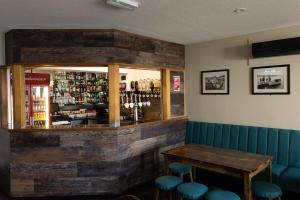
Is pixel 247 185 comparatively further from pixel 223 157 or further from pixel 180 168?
pixel 180 168

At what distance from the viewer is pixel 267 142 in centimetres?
350

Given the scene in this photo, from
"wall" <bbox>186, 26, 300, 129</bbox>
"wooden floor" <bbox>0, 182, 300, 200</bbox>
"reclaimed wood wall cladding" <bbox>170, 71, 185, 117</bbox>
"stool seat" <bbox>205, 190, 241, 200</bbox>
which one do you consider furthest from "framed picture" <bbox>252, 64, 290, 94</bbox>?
"stool seat" <bbox>205, 190, 241, 200</bbox>

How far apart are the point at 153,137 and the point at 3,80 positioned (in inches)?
102

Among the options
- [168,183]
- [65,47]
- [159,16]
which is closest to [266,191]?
[168,183]

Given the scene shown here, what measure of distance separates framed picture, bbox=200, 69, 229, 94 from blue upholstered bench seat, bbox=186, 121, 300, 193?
62 cm

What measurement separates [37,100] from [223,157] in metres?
3.06

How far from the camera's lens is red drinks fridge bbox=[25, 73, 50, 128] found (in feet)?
12.3

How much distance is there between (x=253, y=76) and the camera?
150 inches

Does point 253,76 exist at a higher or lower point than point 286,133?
higher

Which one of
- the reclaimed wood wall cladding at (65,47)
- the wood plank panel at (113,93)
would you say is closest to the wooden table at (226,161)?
the wood plank panel at (113,93)

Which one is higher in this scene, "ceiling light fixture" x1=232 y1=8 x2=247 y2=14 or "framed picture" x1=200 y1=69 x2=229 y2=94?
"ceiling light fixture" x1=232 y1=8 x2=247 y2=14

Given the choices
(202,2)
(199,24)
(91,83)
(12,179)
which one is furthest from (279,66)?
(91,83)

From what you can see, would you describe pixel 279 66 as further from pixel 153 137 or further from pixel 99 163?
pixel 99 163

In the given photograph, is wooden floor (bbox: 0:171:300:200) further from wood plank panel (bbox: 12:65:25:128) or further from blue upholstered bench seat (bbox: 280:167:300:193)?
wood plank panel (bbox: 12:65:25:128)
